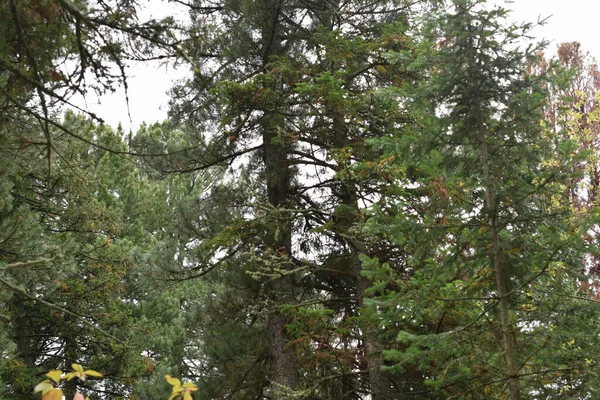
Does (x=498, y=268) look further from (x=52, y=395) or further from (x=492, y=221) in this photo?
(x=52, y=395)

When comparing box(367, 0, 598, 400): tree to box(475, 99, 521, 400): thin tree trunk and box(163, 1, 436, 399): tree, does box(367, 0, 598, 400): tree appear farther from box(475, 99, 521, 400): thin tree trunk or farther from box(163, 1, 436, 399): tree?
box(163, 1, 436, 399): tree

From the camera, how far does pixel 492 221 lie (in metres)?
5.46

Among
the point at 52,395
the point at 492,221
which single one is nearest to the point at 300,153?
the point at 492,221

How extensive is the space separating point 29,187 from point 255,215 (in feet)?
15.8

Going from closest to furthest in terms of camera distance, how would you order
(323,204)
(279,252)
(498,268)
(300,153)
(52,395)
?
(52,395) → (498,268) → (279,252) → (300,153) → (323,204)

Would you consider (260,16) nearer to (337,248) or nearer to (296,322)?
(337,248)

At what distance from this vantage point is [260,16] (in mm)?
9016

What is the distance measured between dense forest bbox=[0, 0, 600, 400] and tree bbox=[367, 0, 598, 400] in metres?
0.02

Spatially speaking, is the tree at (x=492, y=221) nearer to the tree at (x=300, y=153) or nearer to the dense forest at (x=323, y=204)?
the dense forest at (x=323, y=204)

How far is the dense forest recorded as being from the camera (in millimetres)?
4875

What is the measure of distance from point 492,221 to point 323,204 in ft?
14.7

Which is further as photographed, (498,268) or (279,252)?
(279,252)

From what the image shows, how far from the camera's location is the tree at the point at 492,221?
17.0 feet

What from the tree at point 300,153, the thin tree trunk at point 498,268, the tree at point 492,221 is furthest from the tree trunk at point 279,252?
the thin tree trunk at point 498,268
